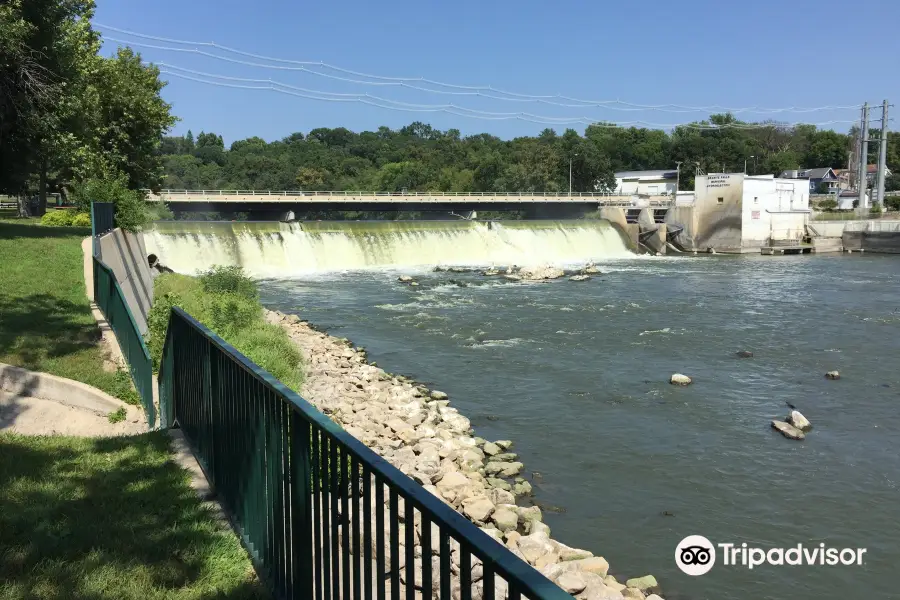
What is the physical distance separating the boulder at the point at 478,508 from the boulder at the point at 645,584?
1.67 meters

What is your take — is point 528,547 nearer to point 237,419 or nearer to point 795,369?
point 237,419

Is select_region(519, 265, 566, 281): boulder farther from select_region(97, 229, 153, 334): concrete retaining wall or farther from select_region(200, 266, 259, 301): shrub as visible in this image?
select_region(97, 229, 153, 334): concrete retaining wall

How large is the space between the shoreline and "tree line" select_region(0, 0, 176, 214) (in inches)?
426

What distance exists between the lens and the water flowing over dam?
3522 centimetres

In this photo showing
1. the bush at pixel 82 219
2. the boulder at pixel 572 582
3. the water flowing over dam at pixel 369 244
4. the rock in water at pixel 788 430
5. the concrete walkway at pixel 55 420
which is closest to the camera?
the boulder at pixel 572 582

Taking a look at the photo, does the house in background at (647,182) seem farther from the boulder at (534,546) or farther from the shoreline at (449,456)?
the boulder at (534,546)

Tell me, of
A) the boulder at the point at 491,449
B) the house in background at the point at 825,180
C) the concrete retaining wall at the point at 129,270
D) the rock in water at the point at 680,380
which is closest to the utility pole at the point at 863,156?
the house in background at the point at 825,180

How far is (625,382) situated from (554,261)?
3036cm

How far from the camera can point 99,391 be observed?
8.71m

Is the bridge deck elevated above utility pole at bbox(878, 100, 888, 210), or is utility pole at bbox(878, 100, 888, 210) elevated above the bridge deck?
utility pole at bbox(878, 100, 888, 210)

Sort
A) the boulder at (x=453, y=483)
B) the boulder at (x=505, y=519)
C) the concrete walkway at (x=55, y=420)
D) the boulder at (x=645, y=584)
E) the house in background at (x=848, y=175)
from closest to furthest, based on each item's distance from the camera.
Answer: the boulder at (x=645, y=584)
the concrete walkway at (x=55, y=420)
the boulder at (x=505, y=519)
the boulder at (x=453, y=483)
the house in background at (x=848, y=175)

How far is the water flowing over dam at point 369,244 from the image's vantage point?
116 ft

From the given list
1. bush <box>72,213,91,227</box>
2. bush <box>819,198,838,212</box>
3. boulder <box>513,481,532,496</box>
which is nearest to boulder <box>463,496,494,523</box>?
boulder <box>513,481,532,496</box>

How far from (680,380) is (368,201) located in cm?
4613
